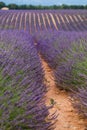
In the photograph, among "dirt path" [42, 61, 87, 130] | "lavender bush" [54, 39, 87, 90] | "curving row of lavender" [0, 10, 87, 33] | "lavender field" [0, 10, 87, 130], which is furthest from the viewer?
"curving row of lavender" [0, 10, 87, 33]

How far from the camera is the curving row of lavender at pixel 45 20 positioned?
21.9m

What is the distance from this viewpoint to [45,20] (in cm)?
2417

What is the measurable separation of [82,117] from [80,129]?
0.94 ft

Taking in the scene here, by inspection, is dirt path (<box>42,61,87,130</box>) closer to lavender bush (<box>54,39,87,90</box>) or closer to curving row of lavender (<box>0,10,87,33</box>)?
lavender bush (<box>54,39,87,90</box>)

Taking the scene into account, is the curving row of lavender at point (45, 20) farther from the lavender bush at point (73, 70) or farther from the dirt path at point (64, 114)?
the dirt path at point (64, 114)

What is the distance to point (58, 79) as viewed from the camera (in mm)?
5715

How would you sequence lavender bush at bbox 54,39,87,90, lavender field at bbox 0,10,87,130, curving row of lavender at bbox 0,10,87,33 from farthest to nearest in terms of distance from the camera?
curving row of lavender at bbox 0,10,87,33, lavender bush at bbox 54,39,87,90, lavender field at bbox 0,10,87,130

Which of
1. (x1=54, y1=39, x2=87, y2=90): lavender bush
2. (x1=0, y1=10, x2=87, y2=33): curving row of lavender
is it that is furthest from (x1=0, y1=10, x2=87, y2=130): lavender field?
(x1=0, y1=10, x2=87, y2=33): curving row of lavender

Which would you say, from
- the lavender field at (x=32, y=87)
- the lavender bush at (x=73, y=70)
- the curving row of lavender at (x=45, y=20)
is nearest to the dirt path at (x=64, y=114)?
the lavender field at (x=32, y=87)

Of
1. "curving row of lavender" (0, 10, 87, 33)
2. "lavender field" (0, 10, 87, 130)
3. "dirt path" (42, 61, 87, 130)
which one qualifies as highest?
"lavender field" (0, 10, 87, 130)

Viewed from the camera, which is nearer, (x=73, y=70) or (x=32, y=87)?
(x=32, y=87)

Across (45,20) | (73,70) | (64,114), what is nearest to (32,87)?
(64,114)

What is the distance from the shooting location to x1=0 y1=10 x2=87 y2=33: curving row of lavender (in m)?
21.9

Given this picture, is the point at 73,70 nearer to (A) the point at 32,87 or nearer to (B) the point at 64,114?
(B) the point at 64,114
